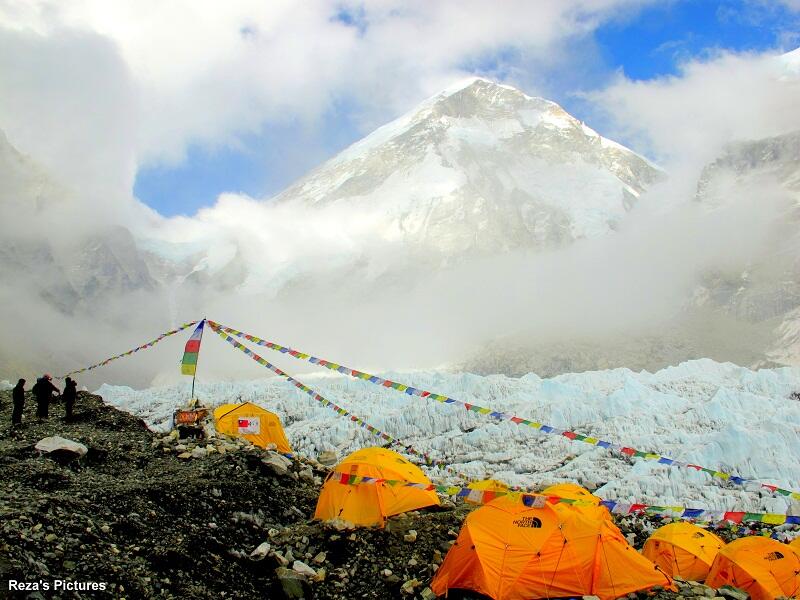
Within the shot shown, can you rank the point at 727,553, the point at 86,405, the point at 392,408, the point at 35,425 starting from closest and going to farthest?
1. the point at 727,553
2. the point at 35,425
3. the point at 86,405
4. the point at 392,408

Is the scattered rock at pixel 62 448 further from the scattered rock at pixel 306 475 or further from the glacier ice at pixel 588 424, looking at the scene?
the glacier ice at pixel 588 424

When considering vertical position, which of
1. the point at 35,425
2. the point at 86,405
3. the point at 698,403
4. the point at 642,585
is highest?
the point at 698,403

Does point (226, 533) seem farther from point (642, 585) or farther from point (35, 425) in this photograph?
point (35, 425)

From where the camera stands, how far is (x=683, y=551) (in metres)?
21.6

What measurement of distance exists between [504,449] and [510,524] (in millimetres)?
38804

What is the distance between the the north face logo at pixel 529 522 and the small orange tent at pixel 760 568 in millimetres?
10020

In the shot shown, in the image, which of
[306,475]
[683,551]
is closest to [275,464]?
[306,475]

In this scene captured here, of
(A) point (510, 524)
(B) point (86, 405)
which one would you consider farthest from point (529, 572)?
(B) point (86, 405)

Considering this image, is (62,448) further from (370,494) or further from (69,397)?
(370,494)

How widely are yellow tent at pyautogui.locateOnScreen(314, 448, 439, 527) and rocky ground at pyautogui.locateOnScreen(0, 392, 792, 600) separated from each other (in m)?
0.49

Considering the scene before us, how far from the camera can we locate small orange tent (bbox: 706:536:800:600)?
1795 centimetres

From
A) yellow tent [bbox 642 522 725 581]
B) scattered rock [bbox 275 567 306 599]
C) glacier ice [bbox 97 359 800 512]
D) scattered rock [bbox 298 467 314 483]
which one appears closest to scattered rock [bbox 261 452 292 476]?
scattered rock [bbox 298 467 314 483]

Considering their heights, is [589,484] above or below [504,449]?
below

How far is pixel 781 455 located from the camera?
40312 millimetres
